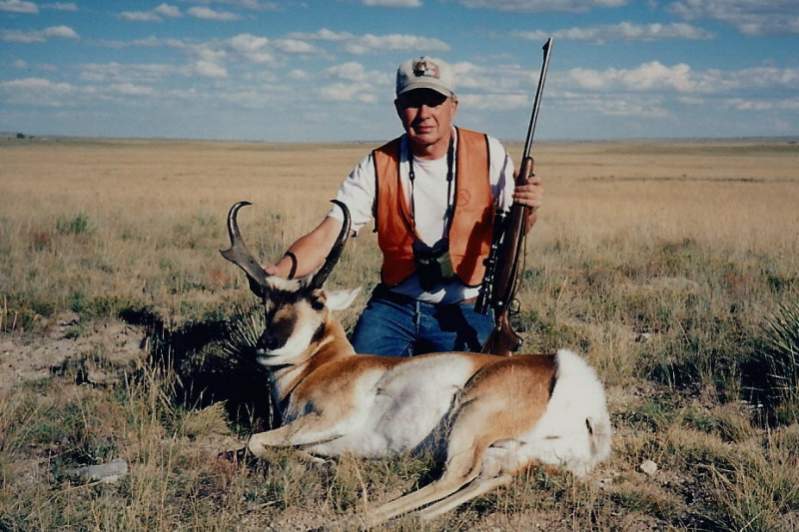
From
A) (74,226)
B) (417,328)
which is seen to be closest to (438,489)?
(417,328)

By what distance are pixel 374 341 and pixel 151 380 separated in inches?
A: 63.4

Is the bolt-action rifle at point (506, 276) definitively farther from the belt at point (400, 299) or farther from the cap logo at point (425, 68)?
the cap logo at point (425, 68)

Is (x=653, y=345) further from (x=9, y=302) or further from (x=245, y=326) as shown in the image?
(x=9, y=302)

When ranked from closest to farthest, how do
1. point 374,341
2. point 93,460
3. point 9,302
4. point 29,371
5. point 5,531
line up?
1. point 5,531
2. point 93,460
3. point 374,341
4. point 29,371
5. point 9,302

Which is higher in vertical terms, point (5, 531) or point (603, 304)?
point (603, 304)

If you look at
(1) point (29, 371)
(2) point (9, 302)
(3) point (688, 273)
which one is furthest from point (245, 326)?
(3) point (688, 273)

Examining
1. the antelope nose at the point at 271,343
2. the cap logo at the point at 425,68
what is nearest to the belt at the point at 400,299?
the antelope nose at the point at 271,343

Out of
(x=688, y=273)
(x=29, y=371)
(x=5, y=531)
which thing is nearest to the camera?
(x=5, y=531)

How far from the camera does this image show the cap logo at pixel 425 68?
5.44m

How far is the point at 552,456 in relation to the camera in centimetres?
405

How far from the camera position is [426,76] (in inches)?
214

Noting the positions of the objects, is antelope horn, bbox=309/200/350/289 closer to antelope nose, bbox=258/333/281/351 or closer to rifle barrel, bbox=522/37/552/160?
antelope nose, bbox=258/333/281/351

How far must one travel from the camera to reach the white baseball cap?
17.8ft

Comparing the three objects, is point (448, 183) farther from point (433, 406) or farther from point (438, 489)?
point (438, 489)
